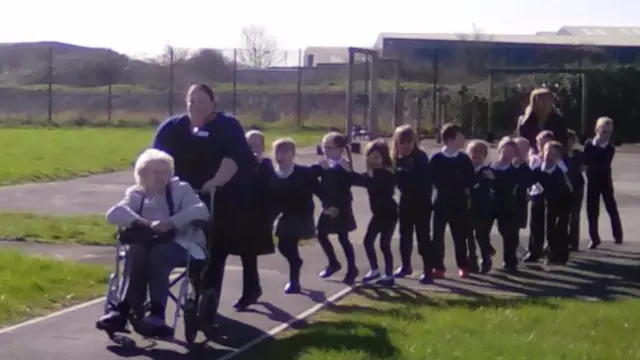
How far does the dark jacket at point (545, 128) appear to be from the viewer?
45.2 feet

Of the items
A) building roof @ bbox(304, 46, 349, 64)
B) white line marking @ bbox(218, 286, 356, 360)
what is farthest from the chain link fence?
white line marking @ bbox(218, 286, 356, 360)

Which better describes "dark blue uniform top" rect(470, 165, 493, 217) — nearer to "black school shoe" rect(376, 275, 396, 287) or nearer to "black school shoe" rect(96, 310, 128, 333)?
"black school shoe" rect(376, 275, 396, 287)

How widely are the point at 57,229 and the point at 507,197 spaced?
225 inches

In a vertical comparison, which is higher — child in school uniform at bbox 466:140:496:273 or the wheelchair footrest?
child in school uniform at bbox 466:140:496:273

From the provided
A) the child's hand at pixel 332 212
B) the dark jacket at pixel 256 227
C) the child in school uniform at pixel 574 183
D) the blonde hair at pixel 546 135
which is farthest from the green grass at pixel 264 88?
the dark jacket at pixel 256 227

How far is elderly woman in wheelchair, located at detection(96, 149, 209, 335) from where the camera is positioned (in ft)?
27.4

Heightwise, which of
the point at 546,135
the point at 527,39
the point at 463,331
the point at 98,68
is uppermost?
the point at 527,39

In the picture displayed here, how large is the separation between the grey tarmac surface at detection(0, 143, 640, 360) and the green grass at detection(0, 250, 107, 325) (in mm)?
402

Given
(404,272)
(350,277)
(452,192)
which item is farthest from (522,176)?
(350,277)

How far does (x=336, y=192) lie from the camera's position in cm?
1121

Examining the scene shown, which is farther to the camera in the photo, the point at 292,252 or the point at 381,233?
the point at 381,233

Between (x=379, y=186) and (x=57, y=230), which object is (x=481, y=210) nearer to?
(x=379, y=186)

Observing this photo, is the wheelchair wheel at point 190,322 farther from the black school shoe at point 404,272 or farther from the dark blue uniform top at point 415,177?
the black school shoe at point 404,272

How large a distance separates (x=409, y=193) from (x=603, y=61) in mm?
41468
